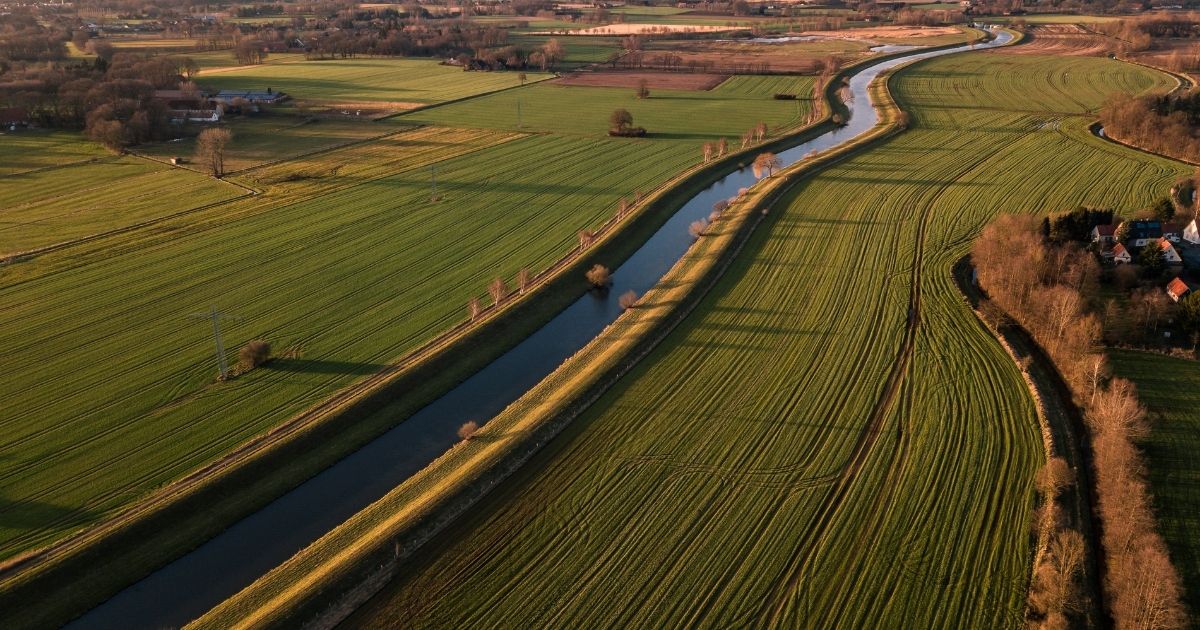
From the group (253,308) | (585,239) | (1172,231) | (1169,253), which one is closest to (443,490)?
(253,308)

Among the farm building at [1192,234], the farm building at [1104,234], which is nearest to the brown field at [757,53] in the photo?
the farm building at [1192,234]

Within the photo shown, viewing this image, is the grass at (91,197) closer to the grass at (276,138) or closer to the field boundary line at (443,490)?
the grass at (276,138)

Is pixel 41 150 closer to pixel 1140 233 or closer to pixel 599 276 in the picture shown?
pixel 599 276

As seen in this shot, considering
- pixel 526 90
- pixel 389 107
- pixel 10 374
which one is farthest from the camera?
pixel 526 90

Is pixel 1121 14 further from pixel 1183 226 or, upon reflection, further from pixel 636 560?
pixel 636 560

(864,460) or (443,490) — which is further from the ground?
(864,460)

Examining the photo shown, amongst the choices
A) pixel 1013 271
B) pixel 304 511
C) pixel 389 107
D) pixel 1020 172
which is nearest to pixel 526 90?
pixel 389 107
